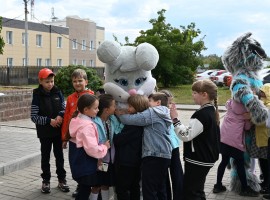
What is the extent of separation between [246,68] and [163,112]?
5.77ft

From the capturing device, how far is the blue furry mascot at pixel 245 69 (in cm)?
484

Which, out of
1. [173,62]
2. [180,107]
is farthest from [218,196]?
[173,62]

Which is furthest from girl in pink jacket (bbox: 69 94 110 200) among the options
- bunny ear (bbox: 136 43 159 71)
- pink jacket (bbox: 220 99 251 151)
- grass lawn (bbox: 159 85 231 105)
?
grass lawn (bbox: 159 85 231 105)

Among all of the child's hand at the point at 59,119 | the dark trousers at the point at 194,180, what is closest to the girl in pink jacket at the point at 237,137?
the dark trousers at the point at 194,180

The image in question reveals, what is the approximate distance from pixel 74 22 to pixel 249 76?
4558 centimetres

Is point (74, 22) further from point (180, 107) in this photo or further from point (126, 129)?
point (126, 129)

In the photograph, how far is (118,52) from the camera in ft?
14.6

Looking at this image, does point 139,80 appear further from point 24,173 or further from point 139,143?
point 24,173

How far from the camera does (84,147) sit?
147 inches

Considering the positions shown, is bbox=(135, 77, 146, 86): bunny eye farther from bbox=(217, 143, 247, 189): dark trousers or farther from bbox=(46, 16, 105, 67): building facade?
bbox=(46, 16, 105, 67): building facade

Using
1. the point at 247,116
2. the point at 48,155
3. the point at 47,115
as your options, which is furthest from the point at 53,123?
the point at 247,116

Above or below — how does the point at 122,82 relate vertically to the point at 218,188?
above

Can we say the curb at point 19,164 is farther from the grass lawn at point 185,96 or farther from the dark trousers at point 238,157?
the grass lawn at point 185,96

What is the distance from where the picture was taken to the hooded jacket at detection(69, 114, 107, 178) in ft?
12.2
